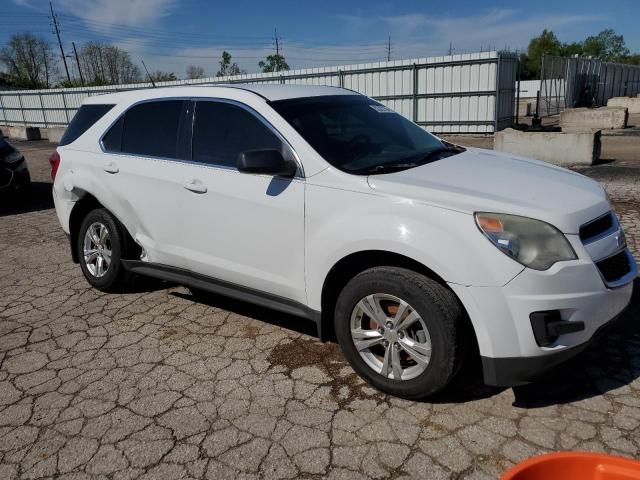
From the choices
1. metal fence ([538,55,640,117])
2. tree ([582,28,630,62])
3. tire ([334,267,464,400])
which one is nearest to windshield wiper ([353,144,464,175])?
tire ([334,267,464,400])

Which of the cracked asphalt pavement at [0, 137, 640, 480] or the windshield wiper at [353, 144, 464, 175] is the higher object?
the windshield wiper at [353, 144, 464, 175]

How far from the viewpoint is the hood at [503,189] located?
102 inches

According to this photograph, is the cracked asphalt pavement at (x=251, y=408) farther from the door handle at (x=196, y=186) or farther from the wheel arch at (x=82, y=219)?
the door handle at (x=196, y=186)

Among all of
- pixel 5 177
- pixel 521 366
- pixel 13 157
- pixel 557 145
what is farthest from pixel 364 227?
pixel 557 145

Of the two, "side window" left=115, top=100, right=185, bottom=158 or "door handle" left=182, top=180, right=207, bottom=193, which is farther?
"side window" left=115, top=100, right=185, bottom=158

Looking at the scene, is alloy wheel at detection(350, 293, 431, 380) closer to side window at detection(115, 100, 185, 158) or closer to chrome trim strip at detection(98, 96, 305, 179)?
chrome trim strip at detection(98, 96, 305, 179)

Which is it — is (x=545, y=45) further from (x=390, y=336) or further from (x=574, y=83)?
(x=390, y=336)

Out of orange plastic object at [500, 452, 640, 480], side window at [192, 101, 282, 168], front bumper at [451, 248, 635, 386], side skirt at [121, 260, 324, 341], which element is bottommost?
side skirt at [121, 260, 324, 341]

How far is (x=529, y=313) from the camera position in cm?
247

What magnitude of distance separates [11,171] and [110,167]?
19.0 feet

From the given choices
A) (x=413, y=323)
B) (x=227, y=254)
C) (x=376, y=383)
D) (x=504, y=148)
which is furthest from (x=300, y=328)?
(x=504, y=148)

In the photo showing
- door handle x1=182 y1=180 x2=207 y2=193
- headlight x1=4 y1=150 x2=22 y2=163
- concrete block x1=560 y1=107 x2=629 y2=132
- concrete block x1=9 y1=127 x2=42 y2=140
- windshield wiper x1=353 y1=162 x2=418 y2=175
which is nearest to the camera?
windshield wiper x1=353 y1=162 x2=418 y2=175

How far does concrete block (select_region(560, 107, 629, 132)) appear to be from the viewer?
694 inches

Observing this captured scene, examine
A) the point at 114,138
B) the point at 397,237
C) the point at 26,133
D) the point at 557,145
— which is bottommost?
the point at 26,133
